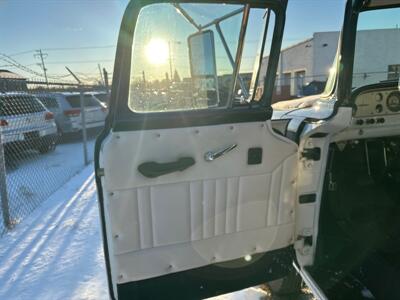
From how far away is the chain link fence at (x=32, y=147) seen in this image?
4905 millimetres

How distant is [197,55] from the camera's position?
7.24 ft

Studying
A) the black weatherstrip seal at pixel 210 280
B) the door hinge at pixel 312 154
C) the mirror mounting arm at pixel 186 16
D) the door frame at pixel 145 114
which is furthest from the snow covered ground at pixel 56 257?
the mirror mounting arm at pixel 186 16

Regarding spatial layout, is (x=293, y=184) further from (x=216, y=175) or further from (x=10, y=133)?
Result: (x=10, y=133)

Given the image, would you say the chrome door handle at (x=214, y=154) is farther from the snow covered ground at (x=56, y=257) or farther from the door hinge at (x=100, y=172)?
the snow covered ground at (x=56, y=257)

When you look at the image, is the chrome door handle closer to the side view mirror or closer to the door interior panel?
the door interior panel

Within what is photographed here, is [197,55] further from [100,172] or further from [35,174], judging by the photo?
[35,174]

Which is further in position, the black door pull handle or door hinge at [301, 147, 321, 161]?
→ door hinge at [301, 147, 321, 161]

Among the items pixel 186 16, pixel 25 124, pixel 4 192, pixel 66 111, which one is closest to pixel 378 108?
pixel 186 16

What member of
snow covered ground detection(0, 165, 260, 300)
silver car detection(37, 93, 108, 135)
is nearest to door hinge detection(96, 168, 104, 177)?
snow covered ground detection(0, 165, 260, 300)

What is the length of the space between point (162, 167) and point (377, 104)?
1.62m

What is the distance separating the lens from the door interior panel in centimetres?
158

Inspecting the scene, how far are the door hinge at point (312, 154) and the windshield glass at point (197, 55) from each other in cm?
47

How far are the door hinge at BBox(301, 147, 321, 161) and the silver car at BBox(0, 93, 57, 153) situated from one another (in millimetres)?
→ 5690

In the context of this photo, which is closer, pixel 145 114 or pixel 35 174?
pixel 145 114
